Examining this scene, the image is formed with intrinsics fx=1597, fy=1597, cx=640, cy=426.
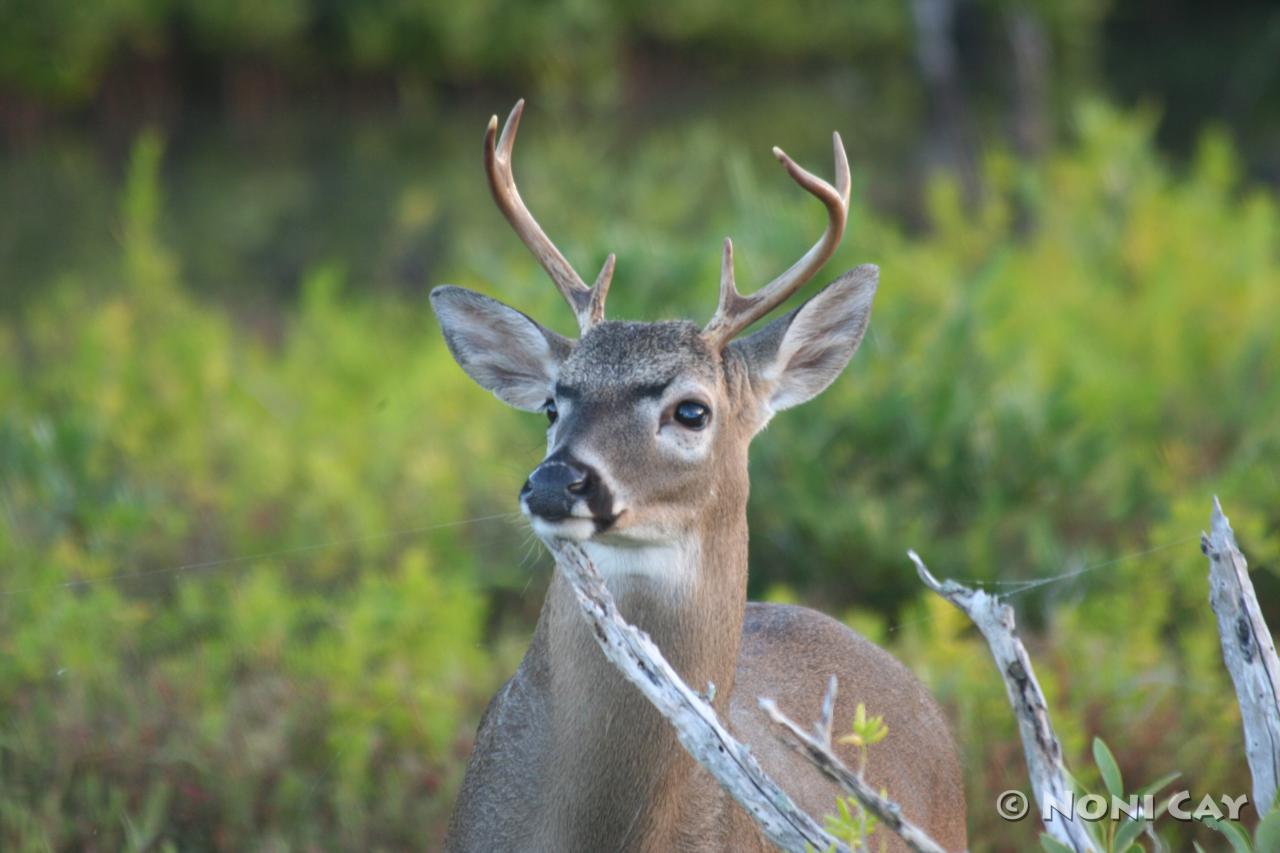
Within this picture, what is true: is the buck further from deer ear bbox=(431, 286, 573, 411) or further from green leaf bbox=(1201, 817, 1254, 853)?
green leaf bbox=(1201, 817, 1254, 853)

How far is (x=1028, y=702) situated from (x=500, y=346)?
1.56 meters

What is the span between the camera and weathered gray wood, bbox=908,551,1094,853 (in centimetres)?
273

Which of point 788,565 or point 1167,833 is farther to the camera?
point 788,565

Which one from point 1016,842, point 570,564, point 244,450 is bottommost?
point 1016,842

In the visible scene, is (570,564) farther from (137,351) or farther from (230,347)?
(230,347)

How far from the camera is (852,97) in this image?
86.0 ft

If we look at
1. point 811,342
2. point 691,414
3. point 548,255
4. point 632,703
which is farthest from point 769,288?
point 632,703

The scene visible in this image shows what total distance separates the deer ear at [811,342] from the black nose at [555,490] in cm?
76

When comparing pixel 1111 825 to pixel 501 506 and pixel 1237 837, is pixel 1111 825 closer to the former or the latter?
pixel 1237 837

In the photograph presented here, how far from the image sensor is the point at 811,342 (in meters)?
3.76

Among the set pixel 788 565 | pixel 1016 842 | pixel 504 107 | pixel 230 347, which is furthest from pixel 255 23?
pixel 1016 842

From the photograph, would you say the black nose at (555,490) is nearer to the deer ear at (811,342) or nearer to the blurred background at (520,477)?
the deer ear at (811,342)

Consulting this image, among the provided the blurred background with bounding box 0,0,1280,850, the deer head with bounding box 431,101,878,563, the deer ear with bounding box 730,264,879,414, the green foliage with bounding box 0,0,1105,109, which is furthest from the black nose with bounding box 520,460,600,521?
the green foliage with bounding box 0,0,1105,109

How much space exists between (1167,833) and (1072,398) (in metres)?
2.43
